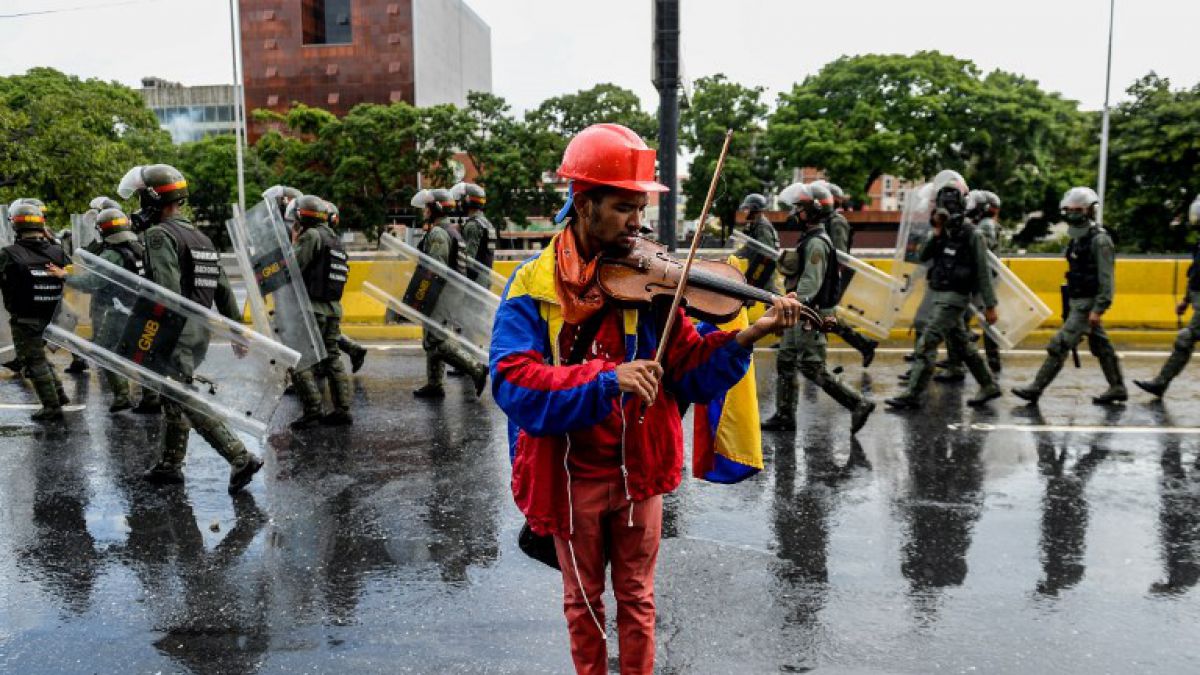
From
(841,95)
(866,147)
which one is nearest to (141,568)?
(866,147)

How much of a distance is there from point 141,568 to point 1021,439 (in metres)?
5.95

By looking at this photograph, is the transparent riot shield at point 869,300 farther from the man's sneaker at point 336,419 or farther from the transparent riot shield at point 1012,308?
the man's sneaker at point 336,419

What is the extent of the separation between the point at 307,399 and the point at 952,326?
5505mm

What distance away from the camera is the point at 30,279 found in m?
7.72

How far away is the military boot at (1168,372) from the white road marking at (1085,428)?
102 centimetres

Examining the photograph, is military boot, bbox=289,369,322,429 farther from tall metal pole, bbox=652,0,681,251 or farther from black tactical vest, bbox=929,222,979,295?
black tactical vest, bbox=929,222,979,295

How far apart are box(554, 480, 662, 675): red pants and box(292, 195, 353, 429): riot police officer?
5.40 meters

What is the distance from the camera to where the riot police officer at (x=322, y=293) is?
7.83 metres

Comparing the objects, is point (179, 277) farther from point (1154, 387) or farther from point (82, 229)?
point (1154, 387)

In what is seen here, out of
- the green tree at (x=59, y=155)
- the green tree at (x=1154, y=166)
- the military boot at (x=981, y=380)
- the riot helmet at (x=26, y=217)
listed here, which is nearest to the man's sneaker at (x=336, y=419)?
the riot helmet at (x=26, y=217)

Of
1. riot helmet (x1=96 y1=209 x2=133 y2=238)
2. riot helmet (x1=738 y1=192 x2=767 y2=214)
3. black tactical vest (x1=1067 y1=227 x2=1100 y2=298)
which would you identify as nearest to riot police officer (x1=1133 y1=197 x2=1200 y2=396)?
black tactical vest (x1=1067 y1=227 x2=1100 y2=298)

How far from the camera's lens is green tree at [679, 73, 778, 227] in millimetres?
A: 48750

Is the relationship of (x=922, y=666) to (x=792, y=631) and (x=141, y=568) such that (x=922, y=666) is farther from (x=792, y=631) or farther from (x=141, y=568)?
(x=141, y=568)

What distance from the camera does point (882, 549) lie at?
490cm
